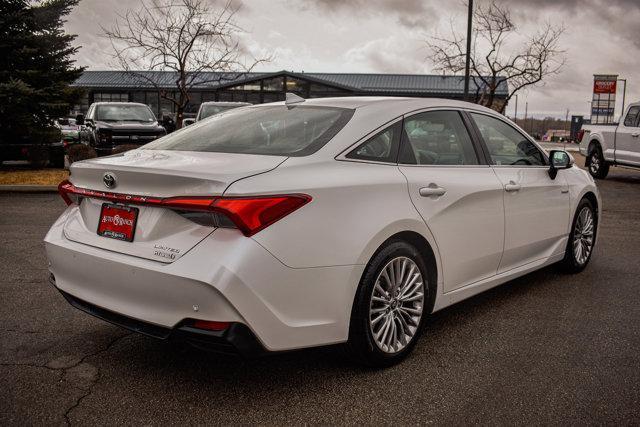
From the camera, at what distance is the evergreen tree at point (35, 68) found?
14008mm

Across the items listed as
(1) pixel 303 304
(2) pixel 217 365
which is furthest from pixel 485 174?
(2) pixel 217 365

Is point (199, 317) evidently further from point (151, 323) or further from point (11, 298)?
point (11, 298)

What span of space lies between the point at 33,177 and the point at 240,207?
12.0 meters

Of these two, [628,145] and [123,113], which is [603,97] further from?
[123,113]

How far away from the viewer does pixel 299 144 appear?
11.1ft

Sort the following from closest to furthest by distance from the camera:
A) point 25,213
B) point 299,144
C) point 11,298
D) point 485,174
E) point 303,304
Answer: point 303,304
point 299,144
point 485,174
point 11,298
point 25,213

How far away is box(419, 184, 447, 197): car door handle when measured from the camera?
3647 mm

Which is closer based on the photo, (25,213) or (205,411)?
(205,411)

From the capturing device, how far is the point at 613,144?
1631cm

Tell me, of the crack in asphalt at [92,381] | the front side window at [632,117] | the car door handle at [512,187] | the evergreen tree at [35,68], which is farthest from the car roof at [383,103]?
the front side window at [632,117]

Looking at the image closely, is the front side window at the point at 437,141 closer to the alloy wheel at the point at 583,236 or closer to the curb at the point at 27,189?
the alloy wheel at the point at 583,236

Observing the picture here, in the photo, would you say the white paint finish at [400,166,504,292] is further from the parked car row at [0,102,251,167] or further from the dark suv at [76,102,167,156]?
the dark suv at [76,102,167,156]

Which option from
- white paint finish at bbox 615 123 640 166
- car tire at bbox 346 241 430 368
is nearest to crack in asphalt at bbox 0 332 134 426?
car tire at bbox 346 241 430 368

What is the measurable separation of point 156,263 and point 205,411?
768 mm
